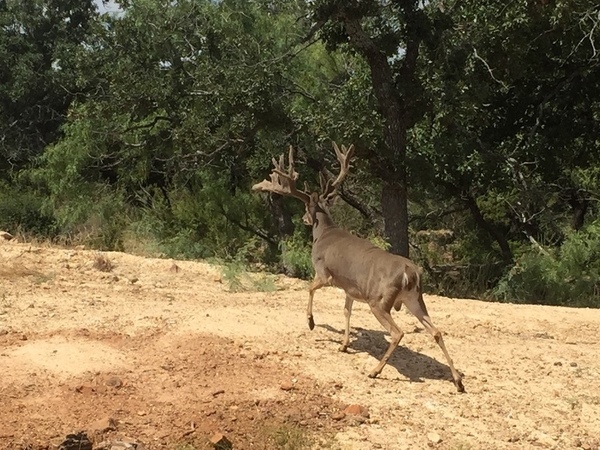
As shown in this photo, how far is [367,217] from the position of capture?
20344 millimetres

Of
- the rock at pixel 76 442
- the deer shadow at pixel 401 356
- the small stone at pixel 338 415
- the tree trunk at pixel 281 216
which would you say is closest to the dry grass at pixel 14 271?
the deer shadow at pixel 401 356

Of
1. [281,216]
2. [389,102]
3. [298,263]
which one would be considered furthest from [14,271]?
[281,216]

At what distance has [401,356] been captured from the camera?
7906mm

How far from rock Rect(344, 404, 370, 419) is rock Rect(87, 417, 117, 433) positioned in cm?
191

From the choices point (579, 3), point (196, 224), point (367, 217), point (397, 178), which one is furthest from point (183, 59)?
point (579, 3)

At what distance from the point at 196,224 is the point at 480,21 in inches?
369

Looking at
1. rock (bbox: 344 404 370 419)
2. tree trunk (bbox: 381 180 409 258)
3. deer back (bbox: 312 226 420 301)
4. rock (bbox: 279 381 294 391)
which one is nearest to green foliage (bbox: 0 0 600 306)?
tree trunk (bbox: 381 180 409 258)

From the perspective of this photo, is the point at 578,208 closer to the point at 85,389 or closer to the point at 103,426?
the point at 85,389

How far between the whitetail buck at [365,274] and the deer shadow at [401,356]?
0.82ft

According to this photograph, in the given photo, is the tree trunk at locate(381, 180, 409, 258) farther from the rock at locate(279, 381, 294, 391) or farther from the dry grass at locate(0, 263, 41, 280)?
the rock at locate(279, 381, 294, 391)

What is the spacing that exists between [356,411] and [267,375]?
96cm

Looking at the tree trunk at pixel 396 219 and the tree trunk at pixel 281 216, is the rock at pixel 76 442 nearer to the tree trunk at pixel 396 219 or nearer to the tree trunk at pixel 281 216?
the tree trunk at pixel 396 219

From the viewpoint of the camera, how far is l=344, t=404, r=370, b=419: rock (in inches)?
249

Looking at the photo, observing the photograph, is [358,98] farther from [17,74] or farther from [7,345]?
[17,74]
